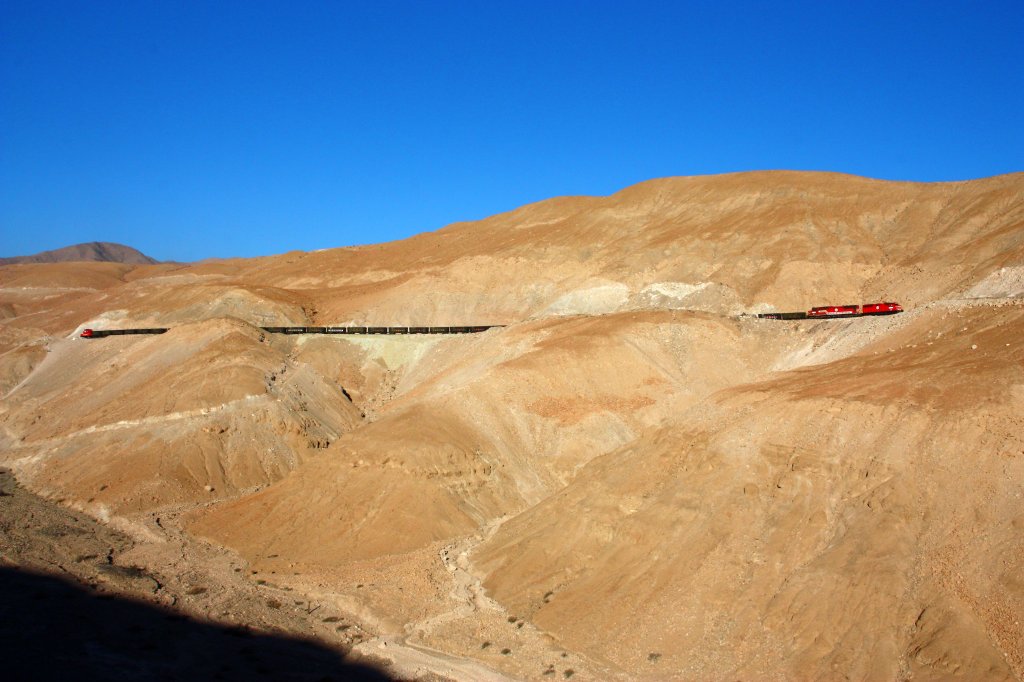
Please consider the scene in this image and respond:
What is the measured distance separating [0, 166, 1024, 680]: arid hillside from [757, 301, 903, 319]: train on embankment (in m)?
1.46

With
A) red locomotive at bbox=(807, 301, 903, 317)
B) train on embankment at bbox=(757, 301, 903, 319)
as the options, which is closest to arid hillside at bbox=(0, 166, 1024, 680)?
train on embankment at bbox=(757, 301, 903, 319)

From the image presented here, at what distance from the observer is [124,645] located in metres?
23.0

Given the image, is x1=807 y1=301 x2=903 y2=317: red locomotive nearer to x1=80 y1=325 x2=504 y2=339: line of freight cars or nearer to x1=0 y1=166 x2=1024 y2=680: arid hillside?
x1=0 y1=166 x2=1024 y2=680: arid hillside

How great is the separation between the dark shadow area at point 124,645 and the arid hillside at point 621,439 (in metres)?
2.31

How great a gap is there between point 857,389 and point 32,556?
93.1ft

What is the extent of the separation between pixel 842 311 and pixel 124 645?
134ft

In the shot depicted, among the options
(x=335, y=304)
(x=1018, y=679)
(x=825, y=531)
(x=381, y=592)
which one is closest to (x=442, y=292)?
(x=335, y=304)

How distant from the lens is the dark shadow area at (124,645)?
68.0ft

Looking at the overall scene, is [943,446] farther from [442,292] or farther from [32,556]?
[442,292]

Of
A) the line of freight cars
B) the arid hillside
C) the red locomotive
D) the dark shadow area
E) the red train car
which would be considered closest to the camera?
the dark shadow area

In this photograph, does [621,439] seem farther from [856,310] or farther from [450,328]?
[450,328]

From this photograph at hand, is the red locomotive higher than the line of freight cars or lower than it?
lower

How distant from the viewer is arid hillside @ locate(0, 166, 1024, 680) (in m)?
22.8

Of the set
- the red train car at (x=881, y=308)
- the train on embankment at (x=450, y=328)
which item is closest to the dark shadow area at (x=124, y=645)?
the train on embankment at (x=450, y=328)
